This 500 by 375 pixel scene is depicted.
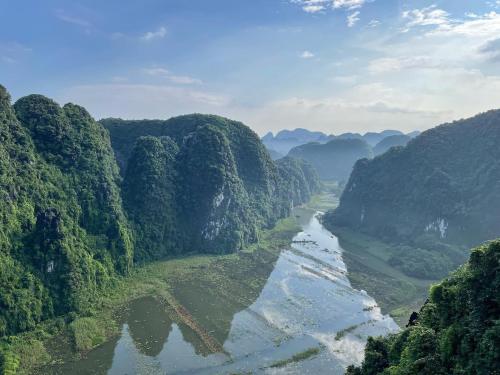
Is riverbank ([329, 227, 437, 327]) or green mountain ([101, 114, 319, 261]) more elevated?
green mountain ([101, 114, 319, 261])

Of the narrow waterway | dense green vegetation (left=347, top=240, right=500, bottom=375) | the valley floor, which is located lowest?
the narrow waterway

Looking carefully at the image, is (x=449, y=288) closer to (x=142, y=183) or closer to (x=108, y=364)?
(x=108, y=364)

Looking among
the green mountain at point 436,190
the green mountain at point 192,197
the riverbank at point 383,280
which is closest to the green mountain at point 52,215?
the green mountain at point 192,197

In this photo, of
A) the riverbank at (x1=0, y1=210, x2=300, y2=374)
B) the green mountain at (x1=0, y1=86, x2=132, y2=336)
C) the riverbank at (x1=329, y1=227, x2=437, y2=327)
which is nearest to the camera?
the riverbank at (x1=0, y1=210, x2=300, y2=374)

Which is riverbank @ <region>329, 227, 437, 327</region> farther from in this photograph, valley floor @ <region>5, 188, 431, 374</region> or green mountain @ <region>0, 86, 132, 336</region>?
green mountain @ <region>0, 86, 132, 336</region>

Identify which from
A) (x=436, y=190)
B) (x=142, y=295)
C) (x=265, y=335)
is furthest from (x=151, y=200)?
(x=436, y=190)

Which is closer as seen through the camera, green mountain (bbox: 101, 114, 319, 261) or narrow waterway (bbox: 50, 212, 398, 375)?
narrow waterway (bbox: 50, 212, 398, 375)

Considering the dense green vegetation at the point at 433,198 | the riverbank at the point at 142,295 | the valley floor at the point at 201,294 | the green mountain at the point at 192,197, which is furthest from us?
the green mountain at the point at 192,197

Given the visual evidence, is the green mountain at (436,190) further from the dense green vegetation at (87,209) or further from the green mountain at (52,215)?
the green mountain at (52,215)

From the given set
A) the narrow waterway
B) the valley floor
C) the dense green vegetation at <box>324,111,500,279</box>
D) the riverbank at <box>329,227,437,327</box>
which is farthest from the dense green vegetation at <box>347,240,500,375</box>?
the dense green vegetation at <box>324,111,500,279</box>
